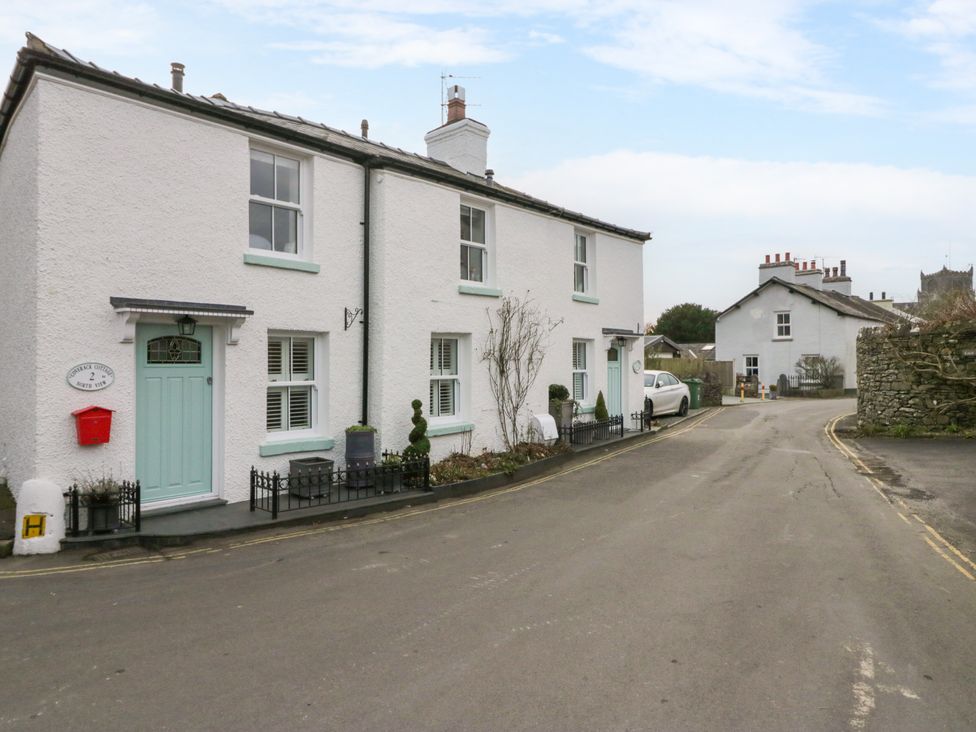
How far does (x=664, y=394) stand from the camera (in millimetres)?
21656

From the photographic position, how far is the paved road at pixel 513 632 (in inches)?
157

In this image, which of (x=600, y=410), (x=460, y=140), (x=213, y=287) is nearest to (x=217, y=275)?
(x=213, y=287)

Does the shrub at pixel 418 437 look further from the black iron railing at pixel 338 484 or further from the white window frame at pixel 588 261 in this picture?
the white window frame at pixel 588 261

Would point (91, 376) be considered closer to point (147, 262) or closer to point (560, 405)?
point (147, 262)

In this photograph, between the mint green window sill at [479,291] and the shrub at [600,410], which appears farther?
the shrub at [600,410]

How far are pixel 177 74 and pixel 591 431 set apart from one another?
11392mm

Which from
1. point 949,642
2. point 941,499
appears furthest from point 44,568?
point 941,499

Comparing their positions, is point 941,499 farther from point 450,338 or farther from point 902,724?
point 450,338

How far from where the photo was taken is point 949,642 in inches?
196

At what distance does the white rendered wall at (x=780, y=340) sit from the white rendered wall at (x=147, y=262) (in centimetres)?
3228

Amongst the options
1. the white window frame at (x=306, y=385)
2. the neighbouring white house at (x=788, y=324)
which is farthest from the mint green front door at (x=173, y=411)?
the neighbouring white house at (x=788, y=324)

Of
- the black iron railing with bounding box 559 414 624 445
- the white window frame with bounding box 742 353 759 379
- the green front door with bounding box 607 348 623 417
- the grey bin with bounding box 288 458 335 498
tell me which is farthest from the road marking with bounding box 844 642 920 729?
the white window frame with bounding box 742 353 759 379

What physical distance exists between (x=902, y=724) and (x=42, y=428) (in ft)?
28.0

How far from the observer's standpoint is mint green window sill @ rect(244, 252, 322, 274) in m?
9.27
